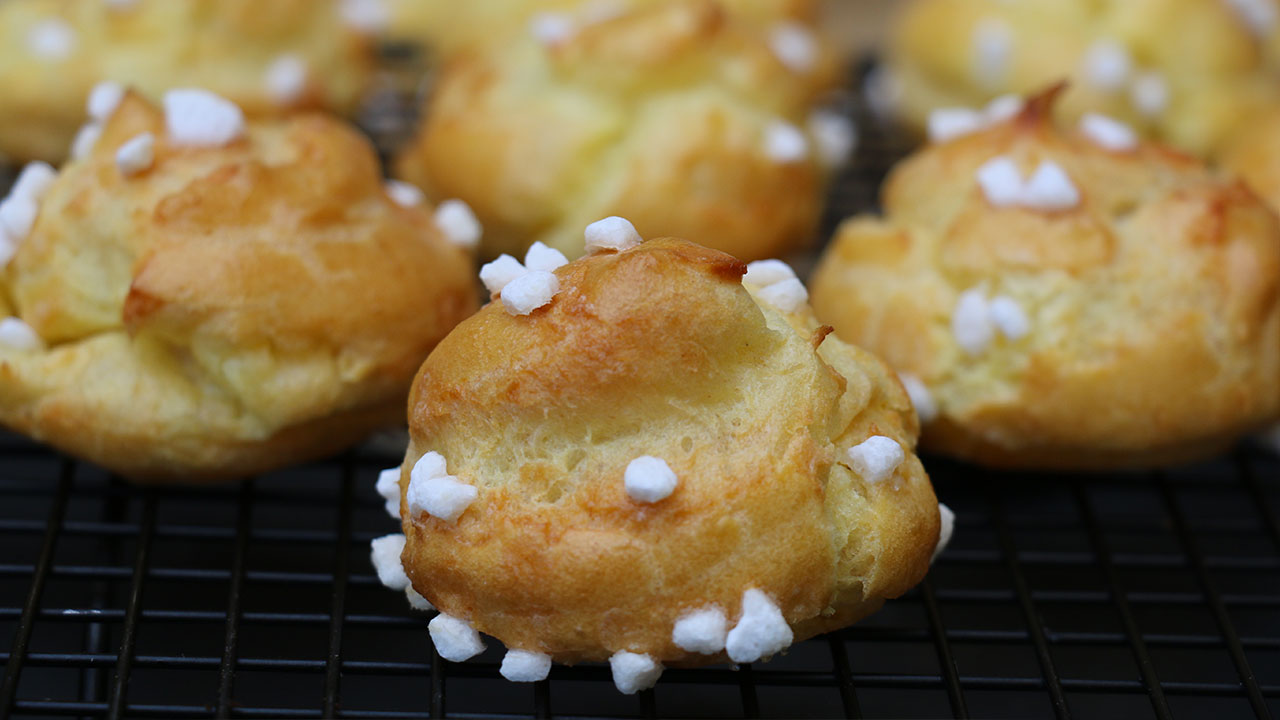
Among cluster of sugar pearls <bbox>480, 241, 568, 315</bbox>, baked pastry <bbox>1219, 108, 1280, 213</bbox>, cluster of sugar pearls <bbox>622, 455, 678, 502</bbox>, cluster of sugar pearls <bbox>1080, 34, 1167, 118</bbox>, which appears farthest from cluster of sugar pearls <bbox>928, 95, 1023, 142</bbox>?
cluster of sugar pearls <bbox>622, 455, 678, 502</bbox>

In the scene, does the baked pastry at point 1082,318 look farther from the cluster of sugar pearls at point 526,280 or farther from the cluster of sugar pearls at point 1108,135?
the cluster of sugar pearls at point 526,280

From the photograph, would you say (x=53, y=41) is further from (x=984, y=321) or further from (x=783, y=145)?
(x=984, y=321)

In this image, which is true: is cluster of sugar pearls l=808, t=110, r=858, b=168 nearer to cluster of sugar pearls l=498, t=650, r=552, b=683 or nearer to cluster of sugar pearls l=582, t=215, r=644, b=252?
cluster of sugar pearls l=582, t=215, r=644, b=252

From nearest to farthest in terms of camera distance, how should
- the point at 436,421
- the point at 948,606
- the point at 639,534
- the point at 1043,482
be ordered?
the point at 639,534 < the point at 436,421 < the point at 948,606 < the point at 1043,482

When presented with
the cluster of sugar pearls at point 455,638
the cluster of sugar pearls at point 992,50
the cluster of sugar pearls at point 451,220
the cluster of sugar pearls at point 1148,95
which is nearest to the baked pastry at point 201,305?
the cluster of sugar pearls at point 451,220

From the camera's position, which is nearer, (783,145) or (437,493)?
(437,493)

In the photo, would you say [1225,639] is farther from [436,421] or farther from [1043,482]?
[436,421]

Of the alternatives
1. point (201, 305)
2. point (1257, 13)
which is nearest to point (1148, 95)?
point (1257, 13)

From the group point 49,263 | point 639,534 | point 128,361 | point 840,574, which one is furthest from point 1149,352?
point 49,263
